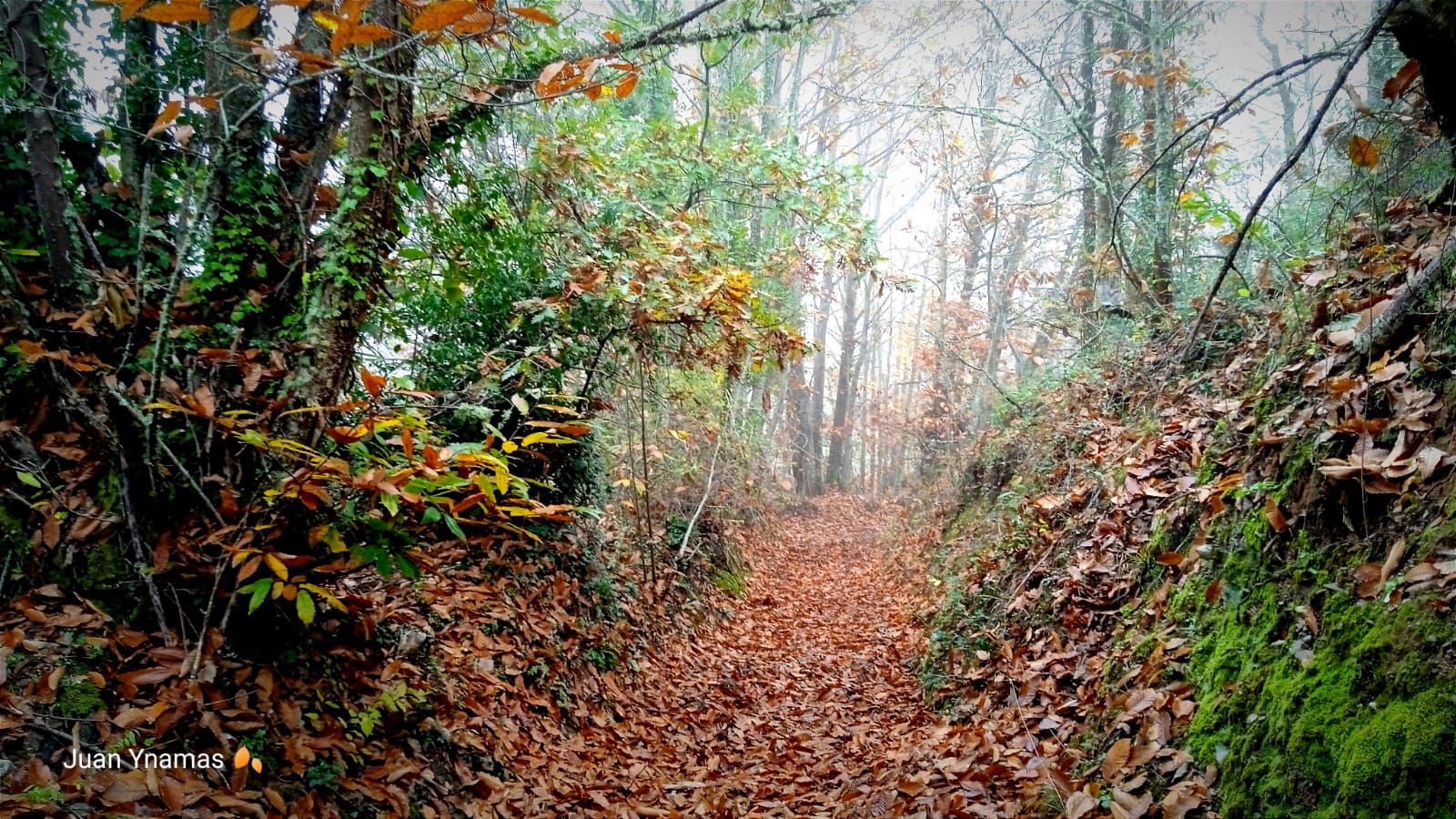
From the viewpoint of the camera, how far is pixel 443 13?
79.4 inches

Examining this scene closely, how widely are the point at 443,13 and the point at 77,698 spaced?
3081 millimetres

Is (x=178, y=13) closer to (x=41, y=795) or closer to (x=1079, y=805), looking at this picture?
(x=41, y=795)

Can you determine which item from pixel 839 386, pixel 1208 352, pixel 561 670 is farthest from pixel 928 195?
pixel 561 670

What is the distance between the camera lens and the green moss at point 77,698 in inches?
105

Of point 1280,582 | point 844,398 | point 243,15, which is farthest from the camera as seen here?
point 844,398

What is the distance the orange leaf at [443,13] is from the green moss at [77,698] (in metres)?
2.99

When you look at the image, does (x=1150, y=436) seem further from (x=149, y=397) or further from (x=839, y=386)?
(x=839, y=386)

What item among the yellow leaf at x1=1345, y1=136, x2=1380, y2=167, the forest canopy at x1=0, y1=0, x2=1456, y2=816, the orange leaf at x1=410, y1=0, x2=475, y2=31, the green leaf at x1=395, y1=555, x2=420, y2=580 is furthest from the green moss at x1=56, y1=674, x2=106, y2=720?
the yellow leaf at x1=1345, y1=136, x2=1380, y2=167

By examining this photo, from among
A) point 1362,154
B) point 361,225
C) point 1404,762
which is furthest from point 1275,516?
point 361,225

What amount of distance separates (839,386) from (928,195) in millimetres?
7695

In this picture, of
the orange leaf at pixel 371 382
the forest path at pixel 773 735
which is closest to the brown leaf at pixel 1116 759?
the forest path at pixel 773 735

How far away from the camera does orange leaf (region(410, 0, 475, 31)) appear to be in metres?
2.00

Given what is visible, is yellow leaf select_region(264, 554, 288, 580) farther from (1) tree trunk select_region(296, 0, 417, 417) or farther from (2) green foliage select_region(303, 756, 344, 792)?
(2) green foliage select_region(303, 756, 344, 792)

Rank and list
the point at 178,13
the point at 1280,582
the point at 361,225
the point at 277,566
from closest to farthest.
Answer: the point at 178,13 < the point at 277,566 < the point at 1280,582 < the point at 361,225
